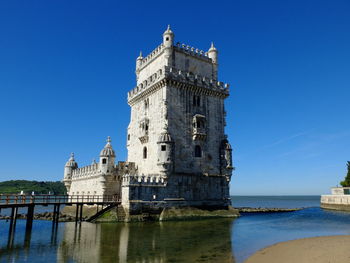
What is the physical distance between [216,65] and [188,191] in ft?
64.6

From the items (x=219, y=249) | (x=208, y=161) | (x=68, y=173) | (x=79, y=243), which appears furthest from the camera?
(x=68, y=173)

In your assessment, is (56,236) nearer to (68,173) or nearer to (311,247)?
(311,247)

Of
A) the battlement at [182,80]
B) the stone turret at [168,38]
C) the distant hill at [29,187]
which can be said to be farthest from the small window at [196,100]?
the distant hill at [29,187]

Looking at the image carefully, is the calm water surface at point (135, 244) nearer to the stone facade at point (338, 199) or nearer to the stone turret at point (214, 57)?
the stone turret at point (214, 57)

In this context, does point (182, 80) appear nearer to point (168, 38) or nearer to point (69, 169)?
point (168, 38)

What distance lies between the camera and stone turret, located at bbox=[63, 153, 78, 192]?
50.4m

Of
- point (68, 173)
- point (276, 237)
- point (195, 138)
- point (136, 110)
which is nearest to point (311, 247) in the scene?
point (276, 237)

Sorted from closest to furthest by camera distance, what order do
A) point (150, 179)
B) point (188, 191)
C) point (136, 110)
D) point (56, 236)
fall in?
point (56, 236) → point (150, 179) → point (188, 191) → point (136, 110)

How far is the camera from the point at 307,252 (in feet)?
57.8

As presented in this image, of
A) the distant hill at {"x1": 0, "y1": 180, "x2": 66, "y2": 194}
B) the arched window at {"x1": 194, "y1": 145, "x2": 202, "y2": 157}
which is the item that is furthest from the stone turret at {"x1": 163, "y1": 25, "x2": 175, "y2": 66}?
the distant hill at {"x1": 0, "y1": 180, "x2": 66, "y2": 194}

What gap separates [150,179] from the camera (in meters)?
33.4

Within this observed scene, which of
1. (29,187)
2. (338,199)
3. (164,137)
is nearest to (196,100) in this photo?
(164,137)

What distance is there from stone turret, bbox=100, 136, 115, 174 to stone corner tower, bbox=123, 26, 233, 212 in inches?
142

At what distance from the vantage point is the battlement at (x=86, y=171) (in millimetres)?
40869
